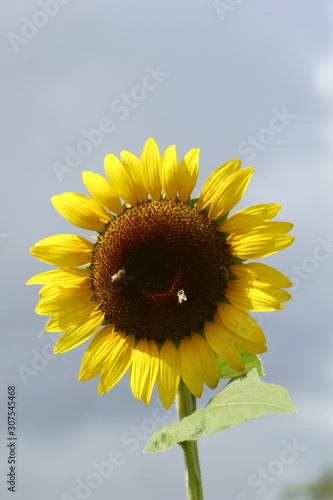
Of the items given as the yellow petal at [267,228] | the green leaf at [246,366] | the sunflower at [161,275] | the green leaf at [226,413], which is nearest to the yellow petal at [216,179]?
the sunflower at [161,275]

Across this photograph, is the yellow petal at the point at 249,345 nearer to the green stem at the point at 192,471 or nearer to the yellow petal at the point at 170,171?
the green stem at the point at 192,471

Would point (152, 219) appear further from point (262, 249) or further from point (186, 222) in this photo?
point (262, 249)

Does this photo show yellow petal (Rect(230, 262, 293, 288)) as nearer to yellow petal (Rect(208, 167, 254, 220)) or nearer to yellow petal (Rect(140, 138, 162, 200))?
yellow petal (Rect(208, 167, 254, 220))

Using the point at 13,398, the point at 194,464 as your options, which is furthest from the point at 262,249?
the point at 13,398

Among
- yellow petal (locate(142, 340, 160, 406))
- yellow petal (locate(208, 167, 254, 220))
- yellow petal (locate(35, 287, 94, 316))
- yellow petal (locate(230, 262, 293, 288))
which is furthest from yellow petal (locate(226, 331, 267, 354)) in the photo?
yellow petal (locate(35, 287, 94, 316))

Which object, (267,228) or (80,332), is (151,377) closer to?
(80,332)

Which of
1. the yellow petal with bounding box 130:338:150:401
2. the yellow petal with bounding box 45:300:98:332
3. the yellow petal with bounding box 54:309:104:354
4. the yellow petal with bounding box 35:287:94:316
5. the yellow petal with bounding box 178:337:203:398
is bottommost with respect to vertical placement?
the yellow petal with bounding box 178:337:203:398
